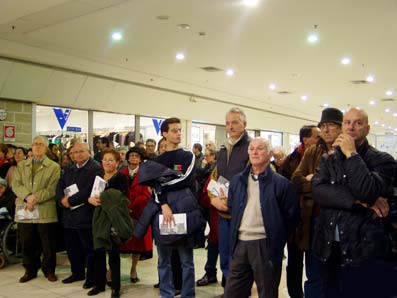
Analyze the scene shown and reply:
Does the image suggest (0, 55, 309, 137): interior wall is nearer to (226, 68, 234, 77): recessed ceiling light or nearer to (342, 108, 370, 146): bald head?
(226, 68, 234, 77): recessed ceiling light

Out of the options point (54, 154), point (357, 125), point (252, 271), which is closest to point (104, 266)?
point (252, 271)

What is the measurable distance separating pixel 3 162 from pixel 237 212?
4666 millimetres

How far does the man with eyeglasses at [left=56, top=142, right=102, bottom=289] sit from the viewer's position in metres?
4.21

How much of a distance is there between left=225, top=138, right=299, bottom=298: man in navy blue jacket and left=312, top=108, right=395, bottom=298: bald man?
0.71ft

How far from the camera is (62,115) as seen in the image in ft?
31.1

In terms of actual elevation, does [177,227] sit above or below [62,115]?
below

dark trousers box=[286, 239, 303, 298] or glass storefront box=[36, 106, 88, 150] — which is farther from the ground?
glass storefront box=[36, 106, 88, 150]

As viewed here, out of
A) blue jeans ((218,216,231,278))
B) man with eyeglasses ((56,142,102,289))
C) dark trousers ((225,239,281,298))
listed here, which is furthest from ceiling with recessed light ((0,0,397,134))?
dark trousers ((225,239,281,298))

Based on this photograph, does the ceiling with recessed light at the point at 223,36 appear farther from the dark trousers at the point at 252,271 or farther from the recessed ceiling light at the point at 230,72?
the dark trousers at the point at 252,271

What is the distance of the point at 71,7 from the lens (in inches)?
228

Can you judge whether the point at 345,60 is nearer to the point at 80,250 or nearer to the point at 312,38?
the point at 312,38

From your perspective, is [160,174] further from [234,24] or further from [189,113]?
[189,113]

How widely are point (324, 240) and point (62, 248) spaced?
11.5 ft

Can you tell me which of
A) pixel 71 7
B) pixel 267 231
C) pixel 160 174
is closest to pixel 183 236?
pixel 160 174
